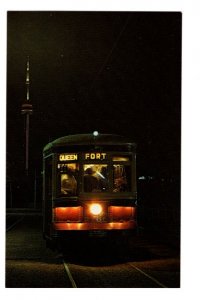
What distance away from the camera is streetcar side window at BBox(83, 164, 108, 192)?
523 inches

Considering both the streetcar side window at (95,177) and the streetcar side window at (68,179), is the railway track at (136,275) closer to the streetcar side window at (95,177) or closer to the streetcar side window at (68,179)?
the streetcar side window at (68,179)

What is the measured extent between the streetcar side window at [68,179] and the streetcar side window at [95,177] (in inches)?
9.1

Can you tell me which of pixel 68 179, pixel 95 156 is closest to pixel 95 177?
pixel 95 156

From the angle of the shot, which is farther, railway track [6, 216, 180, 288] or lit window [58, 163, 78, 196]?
lit window [58, 163, 78, 196]

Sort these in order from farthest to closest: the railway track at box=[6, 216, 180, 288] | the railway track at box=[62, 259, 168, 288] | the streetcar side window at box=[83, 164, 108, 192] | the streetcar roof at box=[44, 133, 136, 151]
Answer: the streetcar roof at box=[44, 133, 136, 151] → the streetcar side window at box=[83, 164, 108, 192] → the railway track at box=[6, 216, 180, 288] → the railway track at box=[62, 259, 168, 288]

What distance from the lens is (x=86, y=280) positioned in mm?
10523

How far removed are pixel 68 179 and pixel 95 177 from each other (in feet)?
1.97

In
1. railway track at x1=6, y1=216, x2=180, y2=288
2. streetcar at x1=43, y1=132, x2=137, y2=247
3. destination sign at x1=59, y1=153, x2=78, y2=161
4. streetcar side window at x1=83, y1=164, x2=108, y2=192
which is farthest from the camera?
destination sign at x1=59, y1=153, x2=78, y2=161

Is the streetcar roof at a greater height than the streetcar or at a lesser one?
greater

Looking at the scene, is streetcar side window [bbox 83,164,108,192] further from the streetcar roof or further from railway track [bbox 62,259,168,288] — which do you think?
railway track [bbox 62,259,168,288]

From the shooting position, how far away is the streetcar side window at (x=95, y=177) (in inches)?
523

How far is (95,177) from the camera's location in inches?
527

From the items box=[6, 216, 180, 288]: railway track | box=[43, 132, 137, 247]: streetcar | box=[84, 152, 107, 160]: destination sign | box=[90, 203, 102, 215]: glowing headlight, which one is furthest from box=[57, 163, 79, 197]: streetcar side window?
box=[6, 216, 180, 288]: railway track

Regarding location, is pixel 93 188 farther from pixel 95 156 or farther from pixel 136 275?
pixel 136 275
